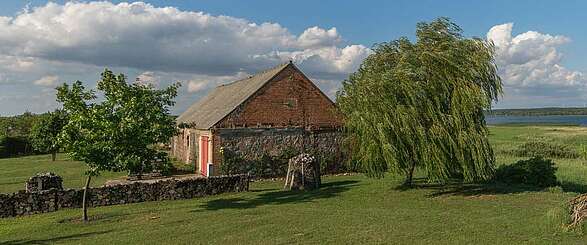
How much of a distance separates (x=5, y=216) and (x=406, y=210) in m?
16.6

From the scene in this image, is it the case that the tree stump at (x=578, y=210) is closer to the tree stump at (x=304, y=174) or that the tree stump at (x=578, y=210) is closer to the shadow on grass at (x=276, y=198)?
the shadow on grass at (x=276, y=198)

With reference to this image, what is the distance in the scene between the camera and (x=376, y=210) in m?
16.8

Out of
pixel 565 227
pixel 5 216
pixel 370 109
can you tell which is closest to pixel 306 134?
pixel 370 109

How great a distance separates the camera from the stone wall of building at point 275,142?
28016 mm

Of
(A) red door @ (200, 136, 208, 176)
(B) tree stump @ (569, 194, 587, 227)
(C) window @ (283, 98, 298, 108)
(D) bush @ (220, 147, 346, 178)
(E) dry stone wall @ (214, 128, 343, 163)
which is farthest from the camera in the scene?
(C) window @ (283, 98, 298, 108)

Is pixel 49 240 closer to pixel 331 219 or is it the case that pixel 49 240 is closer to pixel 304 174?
pixel 331 219

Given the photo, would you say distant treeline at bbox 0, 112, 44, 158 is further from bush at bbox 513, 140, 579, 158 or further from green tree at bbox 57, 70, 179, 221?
bush at bbox 513, 140, 579, 158

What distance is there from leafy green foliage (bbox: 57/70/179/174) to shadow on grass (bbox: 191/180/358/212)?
351 centimetres

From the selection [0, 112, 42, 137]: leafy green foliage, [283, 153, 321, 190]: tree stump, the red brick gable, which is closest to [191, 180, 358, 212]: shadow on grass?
[283, 153, 321, 190]: tree stump

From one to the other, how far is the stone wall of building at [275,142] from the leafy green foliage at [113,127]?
8.46m

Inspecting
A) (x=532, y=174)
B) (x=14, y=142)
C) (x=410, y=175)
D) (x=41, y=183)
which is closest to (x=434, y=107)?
(x=410, y=175)

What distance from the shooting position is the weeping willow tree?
18406mm

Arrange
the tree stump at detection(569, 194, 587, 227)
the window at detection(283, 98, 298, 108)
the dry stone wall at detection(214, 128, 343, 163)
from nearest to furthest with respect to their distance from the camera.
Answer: the tree stump at detection(569, 194, 587, 227)
the dry stone wall at detection(214, 128, 343, 163)
the window at detection(283, 98, 298, 108)

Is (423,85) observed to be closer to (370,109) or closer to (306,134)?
(370,109)
